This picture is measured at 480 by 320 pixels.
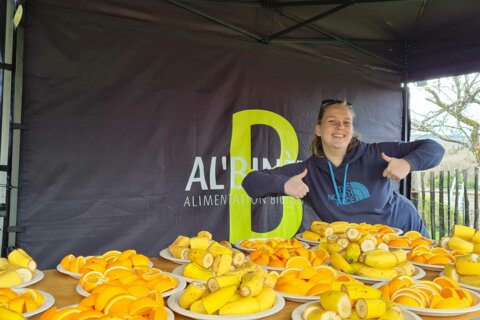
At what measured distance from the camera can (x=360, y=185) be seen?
2.47 metres

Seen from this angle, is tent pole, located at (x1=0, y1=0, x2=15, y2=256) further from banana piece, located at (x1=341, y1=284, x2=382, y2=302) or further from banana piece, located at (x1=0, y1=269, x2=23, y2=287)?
banana piece, located at (x1=341, y1=284, x2=382, y2=302)

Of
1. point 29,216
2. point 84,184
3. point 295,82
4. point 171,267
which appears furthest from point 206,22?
point 171,267

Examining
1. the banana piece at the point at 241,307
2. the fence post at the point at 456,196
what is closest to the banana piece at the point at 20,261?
the banana piece at the point at 241,307

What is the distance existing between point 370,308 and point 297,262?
0.47 metres

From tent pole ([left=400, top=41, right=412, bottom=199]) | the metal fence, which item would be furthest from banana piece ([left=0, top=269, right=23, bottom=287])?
the metal fence

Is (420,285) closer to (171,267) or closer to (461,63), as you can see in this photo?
(171,267)

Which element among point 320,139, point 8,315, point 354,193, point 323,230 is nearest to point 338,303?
point 8,315

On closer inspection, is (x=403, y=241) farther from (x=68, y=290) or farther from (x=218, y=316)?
(x=68, y=290)

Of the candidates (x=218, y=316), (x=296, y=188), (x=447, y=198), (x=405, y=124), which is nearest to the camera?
(x=218, y=316)

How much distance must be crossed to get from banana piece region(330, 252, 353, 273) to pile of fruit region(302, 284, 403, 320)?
0.37 metres

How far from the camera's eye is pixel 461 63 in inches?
138

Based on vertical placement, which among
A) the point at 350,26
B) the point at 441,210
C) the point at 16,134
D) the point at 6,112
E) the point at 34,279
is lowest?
the point at 441,210

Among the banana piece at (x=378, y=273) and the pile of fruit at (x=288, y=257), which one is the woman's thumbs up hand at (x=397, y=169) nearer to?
the pile of fruit at (x=288, y=257)

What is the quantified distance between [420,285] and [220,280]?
0.53 metres
